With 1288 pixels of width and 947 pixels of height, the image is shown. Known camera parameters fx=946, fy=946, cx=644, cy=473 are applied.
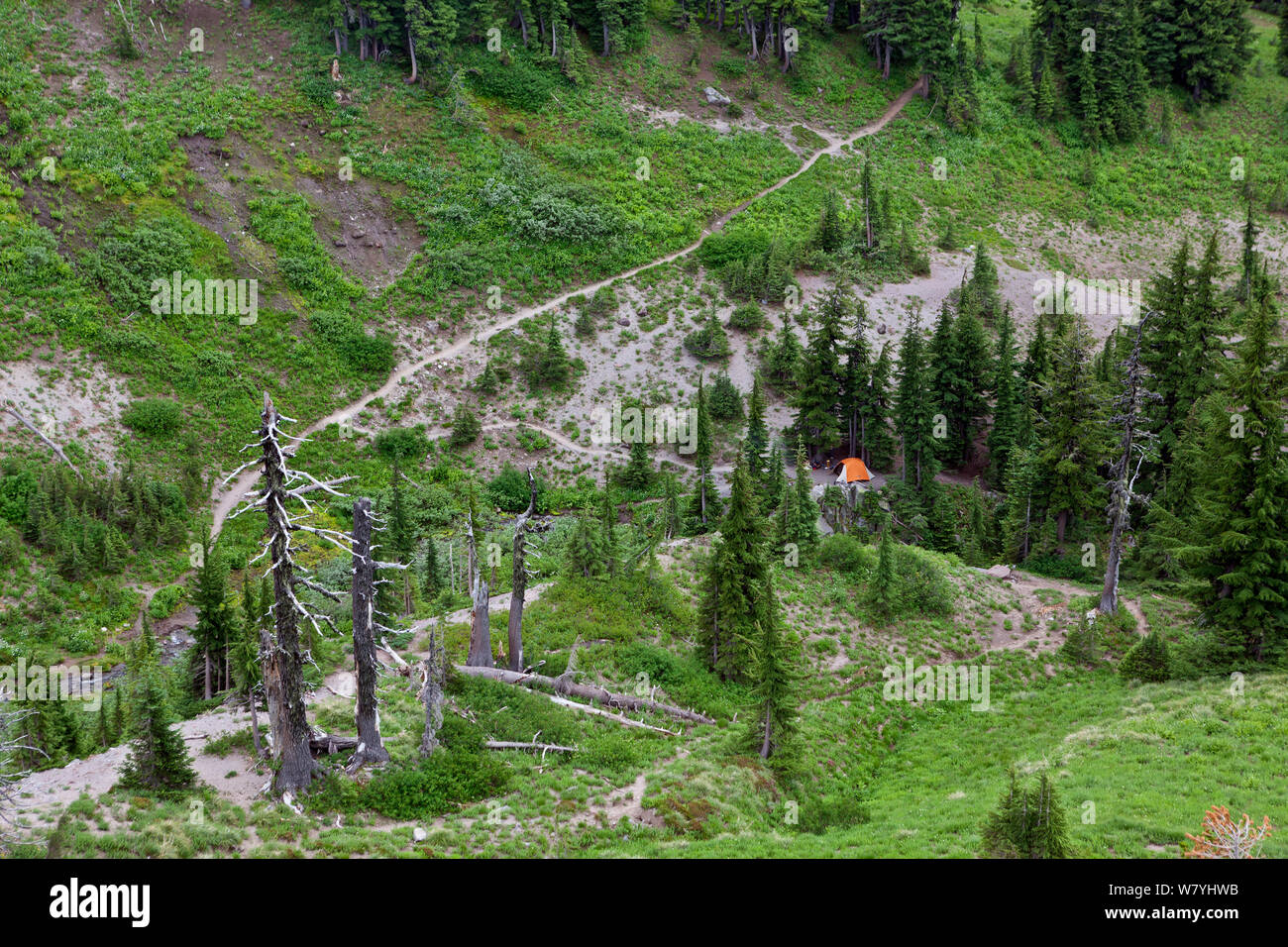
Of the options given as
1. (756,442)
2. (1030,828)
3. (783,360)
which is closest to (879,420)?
(783,360)

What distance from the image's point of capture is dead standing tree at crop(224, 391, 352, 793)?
2286 cm

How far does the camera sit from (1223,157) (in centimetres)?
9994

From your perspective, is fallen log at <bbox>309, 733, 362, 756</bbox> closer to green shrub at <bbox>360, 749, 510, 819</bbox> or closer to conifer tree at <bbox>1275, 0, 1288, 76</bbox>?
green shrub at <bbox>360, 749, 510, 819</bbox>

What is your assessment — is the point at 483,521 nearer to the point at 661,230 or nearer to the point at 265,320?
the point at 265,320

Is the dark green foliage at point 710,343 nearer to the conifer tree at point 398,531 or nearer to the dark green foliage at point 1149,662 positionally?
the conifer tree at point 398,531

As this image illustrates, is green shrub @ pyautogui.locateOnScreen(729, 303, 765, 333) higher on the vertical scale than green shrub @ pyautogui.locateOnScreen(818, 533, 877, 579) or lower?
higher

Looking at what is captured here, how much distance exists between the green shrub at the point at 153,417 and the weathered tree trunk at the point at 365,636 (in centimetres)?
3886

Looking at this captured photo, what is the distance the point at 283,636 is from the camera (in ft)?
78.5

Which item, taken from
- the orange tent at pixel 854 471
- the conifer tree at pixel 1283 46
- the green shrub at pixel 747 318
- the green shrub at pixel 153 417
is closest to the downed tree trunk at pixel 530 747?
the orange tent at pixel 854 471

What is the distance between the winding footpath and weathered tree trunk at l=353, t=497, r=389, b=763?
2739 centimetres

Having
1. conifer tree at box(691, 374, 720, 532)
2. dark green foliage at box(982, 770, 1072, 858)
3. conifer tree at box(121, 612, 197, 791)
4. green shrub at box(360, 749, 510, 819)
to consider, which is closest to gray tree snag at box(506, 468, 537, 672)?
green shrub at box(360, 749, 510, 819)

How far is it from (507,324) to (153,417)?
85.4 feet

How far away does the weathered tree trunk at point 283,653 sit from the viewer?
2280cm

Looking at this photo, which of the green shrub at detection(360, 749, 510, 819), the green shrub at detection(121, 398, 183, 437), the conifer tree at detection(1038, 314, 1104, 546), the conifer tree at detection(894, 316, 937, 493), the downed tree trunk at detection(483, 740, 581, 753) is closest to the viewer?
the green shrub at detection(360, 749, 510, 819)
